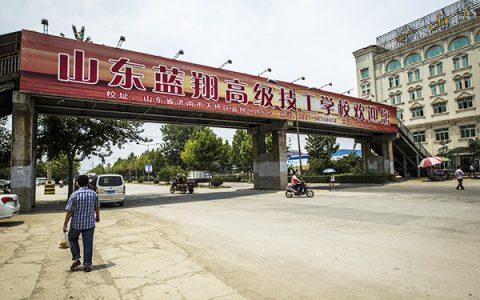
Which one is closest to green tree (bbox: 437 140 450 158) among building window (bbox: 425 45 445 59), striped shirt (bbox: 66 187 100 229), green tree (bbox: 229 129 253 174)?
building window (bbox: 425 45 445 59)

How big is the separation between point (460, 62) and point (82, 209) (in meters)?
53.4

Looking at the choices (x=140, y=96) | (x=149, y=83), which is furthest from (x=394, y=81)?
(x=140, y=96)

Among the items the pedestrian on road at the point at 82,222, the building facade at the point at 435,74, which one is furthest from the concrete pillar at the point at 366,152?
the pedestrian on road at the point at 82,222

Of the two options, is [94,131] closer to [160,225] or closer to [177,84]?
[177,84]

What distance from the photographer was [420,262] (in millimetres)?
5363

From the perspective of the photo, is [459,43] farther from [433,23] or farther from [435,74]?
[433,23]

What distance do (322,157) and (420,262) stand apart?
4320 centimetres

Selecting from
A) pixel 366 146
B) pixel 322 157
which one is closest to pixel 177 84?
A: pixel 366 146

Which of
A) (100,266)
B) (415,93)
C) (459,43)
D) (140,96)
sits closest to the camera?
(100,266)

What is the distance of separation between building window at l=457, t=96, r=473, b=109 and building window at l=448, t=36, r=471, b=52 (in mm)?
7527

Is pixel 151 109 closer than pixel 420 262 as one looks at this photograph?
No

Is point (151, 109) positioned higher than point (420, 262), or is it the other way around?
point (151, 109)

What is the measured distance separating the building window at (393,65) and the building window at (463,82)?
9.76 m

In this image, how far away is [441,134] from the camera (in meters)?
45.7
